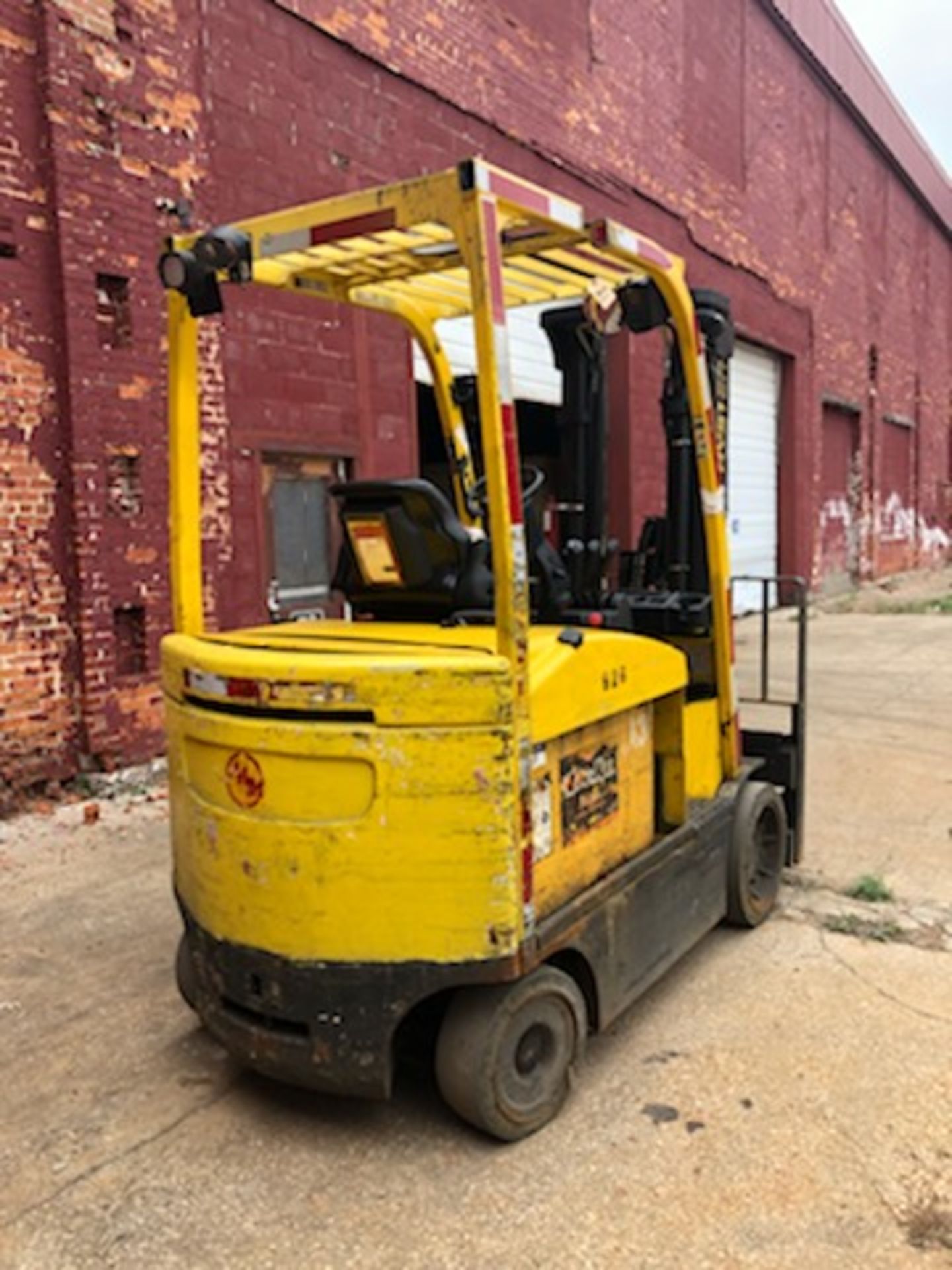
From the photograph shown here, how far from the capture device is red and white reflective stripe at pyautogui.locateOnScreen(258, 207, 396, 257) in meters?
2.88

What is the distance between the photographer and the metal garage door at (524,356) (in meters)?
10.1

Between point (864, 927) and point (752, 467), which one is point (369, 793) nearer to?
point (864, 927)

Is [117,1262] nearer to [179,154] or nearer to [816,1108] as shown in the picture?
[816,1108]

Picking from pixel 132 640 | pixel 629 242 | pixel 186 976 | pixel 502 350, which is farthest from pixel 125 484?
pixel 502 350

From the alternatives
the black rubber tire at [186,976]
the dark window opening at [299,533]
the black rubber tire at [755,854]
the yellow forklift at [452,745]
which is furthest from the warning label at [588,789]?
the dark window opening at [299,533]

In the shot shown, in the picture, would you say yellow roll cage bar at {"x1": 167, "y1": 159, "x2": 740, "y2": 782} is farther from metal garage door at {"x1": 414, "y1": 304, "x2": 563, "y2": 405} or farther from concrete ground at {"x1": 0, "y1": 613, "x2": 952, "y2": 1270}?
metal garage door at {"x1": 414, "y1": 304, "x2": 563, "y2": 405}

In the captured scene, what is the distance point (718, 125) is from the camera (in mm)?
15484

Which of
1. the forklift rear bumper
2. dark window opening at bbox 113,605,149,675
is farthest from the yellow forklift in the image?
dark window opening at bbox 113,605,149,675

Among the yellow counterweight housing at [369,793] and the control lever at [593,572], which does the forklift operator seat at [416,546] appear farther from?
the control lever at [593,572]

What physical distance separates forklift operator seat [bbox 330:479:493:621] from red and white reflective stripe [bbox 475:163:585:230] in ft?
3.08

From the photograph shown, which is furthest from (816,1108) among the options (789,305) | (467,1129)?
(789,305)

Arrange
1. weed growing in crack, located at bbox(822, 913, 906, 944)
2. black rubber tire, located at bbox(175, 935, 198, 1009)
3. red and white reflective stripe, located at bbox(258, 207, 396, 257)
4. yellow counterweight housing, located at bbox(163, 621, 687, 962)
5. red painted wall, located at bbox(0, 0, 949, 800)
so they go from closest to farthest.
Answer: yellow counterweight housing, located at bbox(163, 621, 687, 962) → red and white reflective stripe, located at bbox(258, 207, 396, 257) → black rubber tire, located at bbox(175, 935, 198, 1009) → weed growing in crack, located at bbox(822, 913, 906, 944) → red painted wall, located at bbox(0, 0, 949, 800)

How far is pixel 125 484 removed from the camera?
7.08m

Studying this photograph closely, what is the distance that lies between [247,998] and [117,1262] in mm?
688
